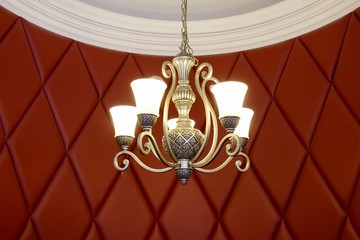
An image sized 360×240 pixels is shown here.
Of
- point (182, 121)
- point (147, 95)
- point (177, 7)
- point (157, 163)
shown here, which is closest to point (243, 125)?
point (182, 121)

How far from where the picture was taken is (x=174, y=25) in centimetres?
262

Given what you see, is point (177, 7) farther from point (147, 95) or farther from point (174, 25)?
point (147, 95)

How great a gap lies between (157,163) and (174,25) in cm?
83

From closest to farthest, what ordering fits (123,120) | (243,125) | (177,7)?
(123,120) < (243,125) < (177,7)

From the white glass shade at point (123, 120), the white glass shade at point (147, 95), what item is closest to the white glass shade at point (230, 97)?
the white glass shade at point (147, 95)

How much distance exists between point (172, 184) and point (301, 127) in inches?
29.2

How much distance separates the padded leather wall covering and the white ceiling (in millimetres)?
265

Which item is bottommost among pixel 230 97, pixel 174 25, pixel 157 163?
pixel 230 97

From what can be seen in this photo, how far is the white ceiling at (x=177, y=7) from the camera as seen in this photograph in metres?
2.47

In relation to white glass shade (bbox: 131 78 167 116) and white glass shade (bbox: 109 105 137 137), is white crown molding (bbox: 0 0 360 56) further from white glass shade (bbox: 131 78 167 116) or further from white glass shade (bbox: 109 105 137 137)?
white glass shade (bbox: 131 78 167 116)

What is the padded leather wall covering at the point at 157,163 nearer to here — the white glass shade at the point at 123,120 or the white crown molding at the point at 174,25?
the white crown molding at the point at 174,25

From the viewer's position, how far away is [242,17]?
2.56 m

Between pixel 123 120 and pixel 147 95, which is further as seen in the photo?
pixel 123 120

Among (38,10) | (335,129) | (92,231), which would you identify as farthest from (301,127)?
(38,10)
